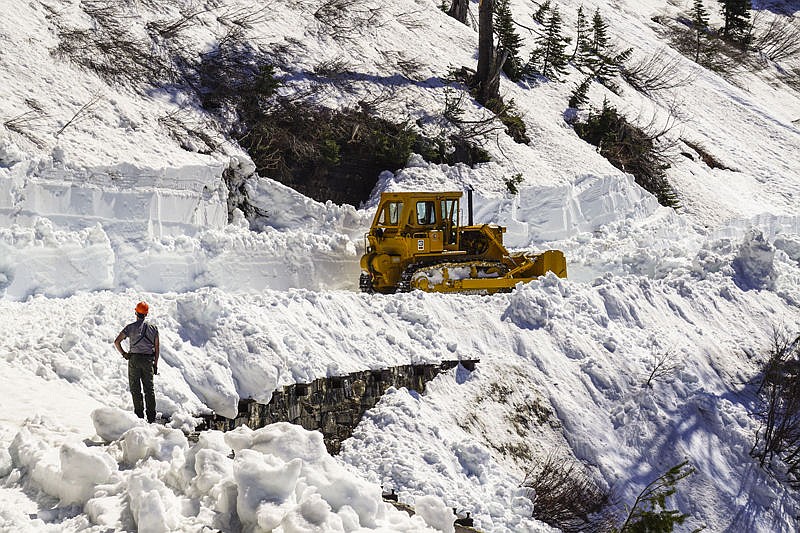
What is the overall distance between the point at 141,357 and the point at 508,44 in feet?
77.0

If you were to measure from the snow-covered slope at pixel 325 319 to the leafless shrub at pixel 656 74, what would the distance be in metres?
9.02

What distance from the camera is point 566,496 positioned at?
1324 cm

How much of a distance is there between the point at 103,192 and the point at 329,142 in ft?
22.9

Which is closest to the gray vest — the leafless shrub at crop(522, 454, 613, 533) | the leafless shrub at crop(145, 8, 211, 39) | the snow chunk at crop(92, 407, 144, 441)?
the snow chunk at crop(92, 407, 144, 441)

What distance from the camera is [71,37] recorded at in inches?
774

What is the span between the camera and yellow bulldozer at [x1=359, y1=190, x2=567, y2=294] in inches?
704

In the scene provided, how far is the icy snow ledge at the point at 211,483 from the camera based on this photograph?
20.2 feet

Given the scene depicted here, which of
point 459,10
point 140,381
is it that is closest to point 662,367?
point 140,381

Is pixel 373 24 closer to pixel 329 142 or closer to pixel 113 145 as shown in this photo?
pixel 329 142

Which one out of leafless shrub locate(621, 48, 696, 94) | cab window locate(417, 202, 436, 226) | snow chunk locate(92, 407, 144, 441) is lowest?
cab window locate(417, 202, 436, 226)

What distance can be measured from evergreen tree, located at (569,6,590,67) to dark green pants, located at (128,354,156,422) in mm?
26883

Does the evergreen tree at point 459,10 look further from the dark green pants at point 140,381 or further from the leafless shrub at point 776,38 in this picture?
the dark green pants at point 140,381

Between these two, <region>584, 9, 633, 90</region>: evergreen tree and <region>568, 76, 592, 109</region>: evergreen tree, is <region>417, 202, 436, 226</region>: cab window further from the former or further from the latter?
<region>584, 9, 633, 90</region>: evergreen tree

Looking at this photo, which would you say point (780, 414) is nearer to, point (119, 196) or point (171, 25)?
point (119, 196)
